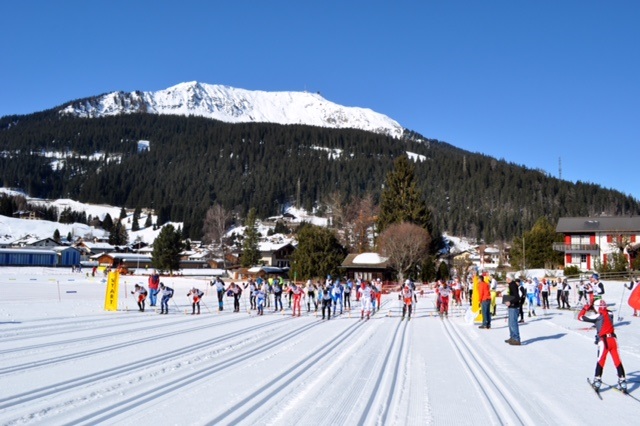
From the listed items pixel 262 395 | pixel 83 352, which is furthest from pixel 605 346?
pixel 83 352

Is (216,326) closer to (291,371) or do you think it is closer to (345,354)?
(345,354)

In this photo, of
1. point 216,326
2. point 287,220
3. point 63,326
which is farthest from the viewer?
point 287,220

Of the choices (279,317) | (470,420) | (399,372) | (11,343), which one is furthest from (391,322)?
(470,420)

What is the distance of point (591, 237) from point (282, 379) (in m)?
69.0

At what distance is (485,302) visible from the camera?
18.9 meters

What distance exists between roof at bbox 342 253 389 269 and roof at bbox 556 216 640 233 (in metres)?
25.1

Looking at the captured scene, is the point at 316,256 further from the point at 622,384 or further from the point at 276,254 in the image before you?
the point at 622,384

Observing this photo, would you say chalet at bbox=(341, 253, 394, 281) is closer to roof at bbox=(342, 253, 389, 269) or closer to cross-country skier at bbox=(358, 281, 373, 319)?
roof at bbox=(342, 253, 389, 269)

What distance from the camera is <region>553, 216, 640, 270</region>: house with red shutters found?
67.7 m

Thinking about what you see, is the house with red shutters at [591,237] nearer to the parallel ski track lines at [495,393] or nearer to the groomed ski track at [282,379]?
the groomed ski track at [282,379]

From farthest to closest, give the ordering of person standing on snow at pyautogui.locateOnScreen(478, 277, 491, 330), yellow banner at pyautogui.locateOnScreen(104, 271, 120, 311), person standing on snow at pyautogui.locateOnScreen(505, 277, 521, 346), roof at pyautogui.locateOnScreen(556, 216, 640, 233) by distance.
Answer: roof at pyautogui.locateOnScreen(556, 216, 640, 233) < yellow banner at pyautogui.locateOnScreen(104, 271, 120, 311) < person standing on snow at pyautogui.locateOnScreen(478, 277, 491, 330) < person standing on snow at pyautogui.locateOnScreen(505, 277, 521, 346)

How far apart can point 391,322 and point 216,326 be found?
6.87 m

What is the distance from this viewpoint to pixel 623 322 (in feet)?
65.4

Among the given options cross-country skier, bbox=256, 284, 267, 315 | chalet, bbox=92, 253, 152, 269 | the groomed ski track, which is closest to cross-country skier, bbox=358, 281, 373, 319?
cross-country skier, bbox=256, 284, 267, 315
